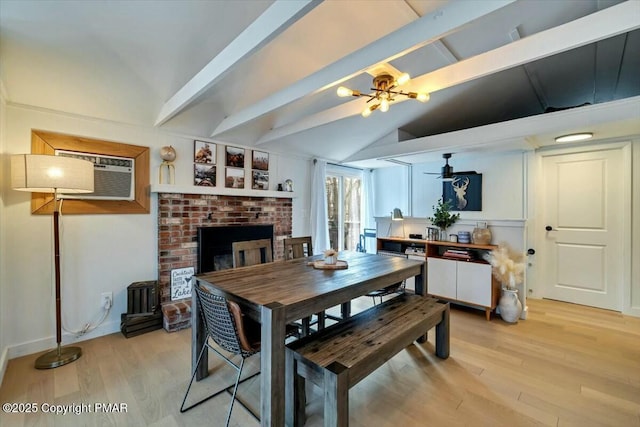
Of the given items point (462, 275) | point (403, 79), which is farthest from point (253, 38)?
point (462, 275)

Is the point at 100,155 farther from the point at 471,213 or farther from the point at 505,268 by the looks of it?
the point at 471,213

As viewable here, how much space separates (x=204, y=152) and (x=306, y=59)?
1744mm

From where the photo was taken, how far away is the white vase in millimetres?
3141

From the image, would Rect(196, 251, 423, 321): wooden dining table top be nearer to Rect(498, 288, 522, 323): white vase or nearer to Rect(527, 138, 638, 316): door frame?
Rect(498, 288, 522, 323): white vase

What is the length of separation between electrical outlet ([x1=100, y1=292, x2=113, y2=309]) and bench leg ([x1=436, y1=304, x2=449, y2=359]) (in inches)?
130

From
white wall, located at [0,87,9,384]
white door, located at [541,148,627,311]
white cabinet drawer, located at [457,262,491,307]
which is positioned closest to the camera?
white wall, located at [0,87,9,384]

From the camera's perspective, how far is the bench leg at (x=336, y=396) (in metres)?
1.39

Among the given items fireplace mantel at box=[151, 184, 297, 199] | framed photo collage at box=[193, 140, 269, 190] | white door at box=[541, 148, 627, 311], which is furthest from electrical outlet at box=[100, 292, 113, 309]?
white door at box=[541, 148, 627, 311]

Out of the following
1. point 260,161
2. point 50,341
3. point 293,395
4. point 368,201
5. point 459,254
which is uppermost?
point 260,161

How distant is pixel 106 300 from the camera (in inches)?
111

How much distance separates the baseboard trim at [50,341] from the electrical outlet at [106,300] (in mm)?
186

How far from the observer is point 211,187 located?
3.47 m

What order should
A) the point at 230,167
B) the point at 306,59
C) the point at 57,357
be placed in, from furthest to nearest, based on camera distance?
the point at 230,167, the point at 306,59, the point at 57,357

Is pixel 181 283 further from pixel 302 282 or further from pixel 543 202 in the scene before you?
pixel 543 202
